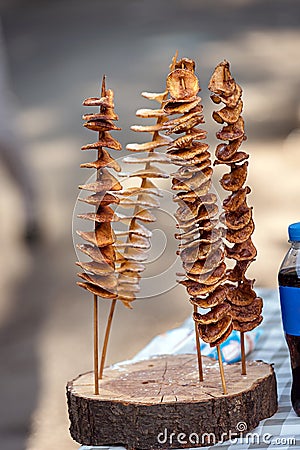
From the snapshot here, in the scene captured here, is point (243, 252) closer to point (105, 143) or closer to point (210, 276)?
point (210, 276)

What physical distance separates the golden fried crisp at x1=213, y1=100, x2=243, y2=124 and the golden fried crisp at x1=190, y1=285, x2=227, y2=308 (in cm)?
23

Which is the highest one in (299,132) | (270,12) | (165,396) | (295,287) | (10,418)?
(270,12)

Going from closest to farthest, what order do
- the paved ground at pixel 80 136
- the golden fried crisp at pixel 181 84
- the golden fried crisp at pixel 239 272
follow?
the golden fried crisp at pixel 181 84 < the golden fried crisp at pixel 239 272 < the paved ground at pixel 80 136

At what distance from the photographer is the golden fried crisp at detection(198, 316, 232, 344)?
1.11 metres

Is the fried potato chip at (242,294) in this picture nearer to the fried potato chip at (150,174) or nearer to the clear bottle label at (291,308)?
the clear bottle label at (291,308)

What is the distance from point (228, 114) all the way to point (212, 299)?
→ 250 mm

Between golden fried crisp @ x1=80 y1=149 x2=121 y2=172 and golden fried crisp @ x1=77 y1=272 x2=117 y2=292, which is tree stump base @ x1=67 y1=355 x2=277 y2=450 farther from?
golden fried crisp @ x1=80 y1=149 x2=121 y2=172

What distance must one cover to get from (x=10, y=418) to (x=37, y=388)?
17 cm

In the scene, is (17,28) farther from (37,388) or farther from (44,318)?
(37,388)

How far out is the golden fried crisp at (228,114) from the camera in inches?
44.0

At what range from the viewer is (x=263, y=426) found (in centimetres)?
116

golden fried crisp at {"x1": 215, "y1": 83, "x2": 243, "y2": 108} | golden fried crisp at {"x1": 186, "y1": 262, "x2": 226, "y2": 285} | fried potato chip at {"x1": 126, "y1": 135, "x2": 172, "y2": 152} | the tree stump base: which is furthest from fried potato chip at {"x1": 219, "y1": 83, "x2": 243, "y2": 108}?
the tree stump base

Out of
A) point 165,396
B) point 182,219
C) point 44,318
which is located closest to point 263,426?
point 165,396

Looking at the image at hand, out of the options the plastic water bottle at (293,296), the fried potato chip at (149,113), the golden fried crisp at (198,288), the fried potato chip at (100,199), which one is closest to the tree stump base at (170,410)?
the plastic water bottle at (293,296)
